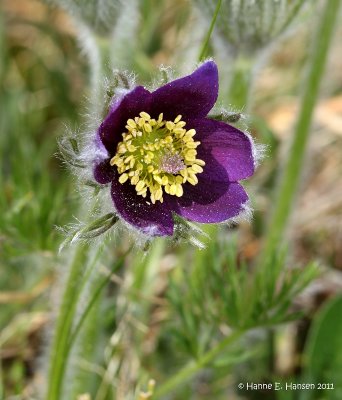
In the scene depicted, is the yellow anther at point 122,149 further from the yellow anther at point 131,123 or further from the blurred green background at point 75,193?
the blurred green background at point 75,193

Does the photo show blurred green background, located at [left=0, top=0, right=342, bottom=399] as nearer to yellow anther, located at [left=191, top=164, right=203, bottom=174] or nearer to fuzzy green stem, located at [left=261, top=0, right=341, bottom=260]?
fuzzy green stem, located at [left=261, top=0, right=341, bottom=260]

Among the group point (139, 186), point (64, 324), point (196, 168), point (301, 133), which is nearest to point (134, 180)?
point (139, 186)

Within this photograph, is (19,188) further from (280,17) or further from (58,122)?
(58,122)

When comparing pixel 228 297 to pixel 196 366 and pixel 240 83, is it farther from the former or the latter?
pixel 240 83

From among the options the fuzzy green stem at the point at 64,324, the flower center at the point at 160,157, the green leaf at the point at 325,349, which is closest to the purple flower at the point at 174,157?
Answer: the flower center at the point at 160,157

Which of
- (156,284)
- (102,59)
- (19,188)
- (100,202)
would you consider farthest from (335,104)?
(100,202)
